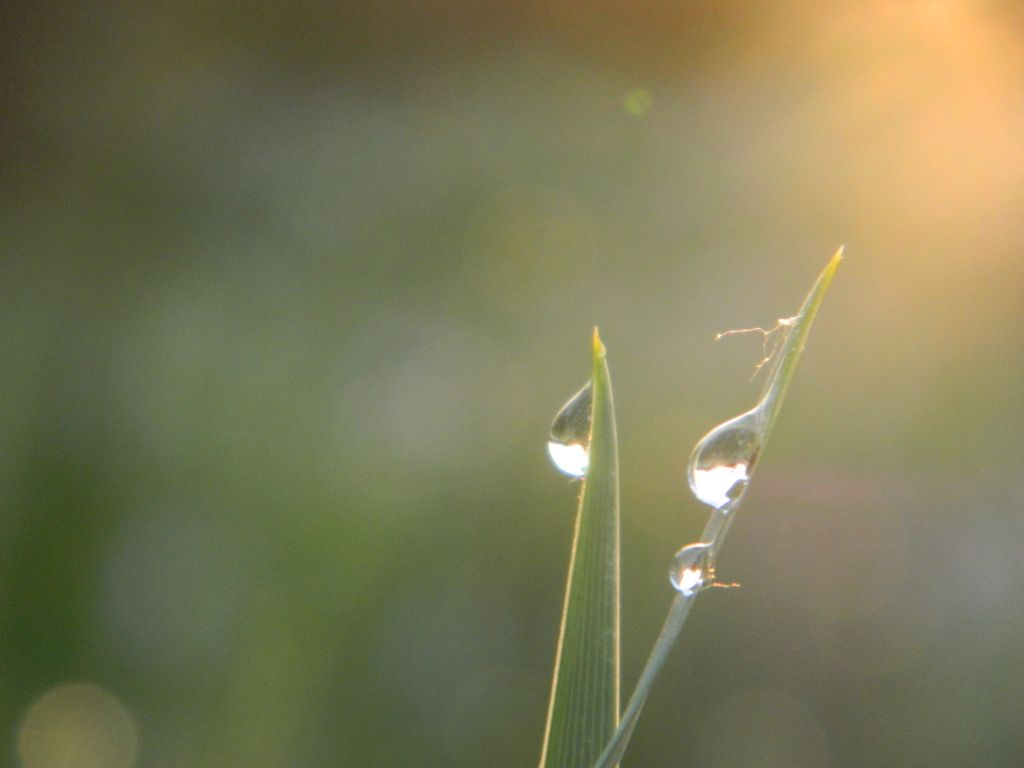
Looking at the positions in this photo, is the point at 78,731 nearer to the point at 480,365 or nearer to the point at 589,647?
the point at 480,365

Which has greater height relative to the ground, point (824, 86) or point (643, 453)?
point (824, 86)

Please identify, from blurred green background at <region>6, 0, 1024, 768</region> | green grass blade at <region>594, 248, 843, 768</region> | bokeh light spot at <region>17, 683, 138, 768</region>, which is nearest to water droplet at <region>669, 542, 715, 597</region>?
green grass blade at <region>594, 248, 843, 768</region>

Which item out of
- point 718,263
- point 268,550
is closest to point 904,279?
point 718,263

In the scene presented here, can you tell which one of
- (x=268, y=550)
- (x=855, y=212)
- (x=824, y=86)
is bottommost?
(x=268, y=550)

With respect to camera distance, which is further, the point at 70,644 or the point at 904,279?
the point at 904,279

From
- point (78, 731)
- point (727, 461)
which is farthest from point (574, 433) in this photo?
point (78, 731)

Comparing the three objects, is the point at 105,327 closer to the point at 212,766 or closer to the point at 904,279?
the point at 212,766

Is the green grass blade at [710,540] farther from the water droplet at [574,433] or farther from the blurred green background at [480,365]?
the blurred green background at [480,365]
